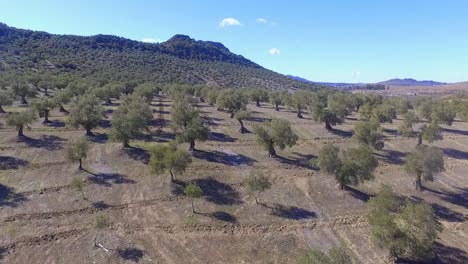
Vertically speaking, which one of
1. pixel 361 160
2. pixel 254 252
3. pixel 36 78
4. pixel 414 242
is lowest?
pixel 254 252

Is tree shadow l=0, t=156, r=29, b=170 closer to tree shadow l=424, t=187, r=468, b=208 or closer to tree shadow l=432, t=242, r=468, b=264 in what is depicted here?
tree shadow l=432, t=242, r=468, b=264

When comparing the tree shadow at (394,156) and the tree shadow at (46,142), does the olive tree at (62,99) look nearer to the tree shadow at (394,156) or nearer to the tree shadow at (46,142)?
the tree shadow at (46,142)

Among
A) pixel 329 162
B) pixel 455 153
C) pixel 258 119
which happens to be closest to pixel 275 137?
pixel 329 162

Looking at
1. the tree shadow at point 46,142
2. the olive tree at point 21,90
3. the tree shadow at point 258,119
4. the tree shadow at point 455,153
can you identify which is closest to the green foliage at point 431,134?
the tree shadow at point 455,153

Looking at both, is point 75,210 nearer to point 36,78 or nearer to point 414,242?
point 414,242

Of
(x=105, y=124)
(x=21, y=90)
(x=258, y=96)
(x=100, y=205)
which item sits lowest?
(x=100, y=205)

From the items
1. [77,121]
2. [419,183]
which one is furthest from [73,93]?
[419,183]

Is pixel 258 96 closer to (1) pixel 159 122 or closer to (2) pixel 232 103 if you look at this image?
(2) pixel 232 103
